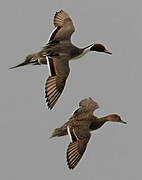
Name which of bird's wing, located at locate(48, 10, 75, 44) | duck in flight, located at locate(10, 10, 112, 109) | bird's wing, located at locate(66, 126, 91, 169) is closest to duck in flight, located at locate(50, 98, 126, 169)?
bird's wing, located at locate(66, 126, 91, 169)

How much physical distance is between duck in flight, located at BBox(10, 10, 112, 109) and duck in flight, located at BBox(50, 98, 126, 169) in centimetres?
85

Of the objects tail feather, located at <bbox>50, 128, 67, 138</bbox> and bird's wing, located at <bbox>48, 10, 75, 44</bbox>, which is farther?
bird's wing, located at <bbox>48, 10, 75, 44</bbox>

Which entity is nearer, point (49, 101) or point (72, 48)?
point (49, 101)

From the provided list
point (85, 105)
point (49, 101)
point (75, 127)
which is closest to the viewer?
point (49, 101)

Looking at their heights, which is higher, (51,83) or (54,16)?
(54,16)

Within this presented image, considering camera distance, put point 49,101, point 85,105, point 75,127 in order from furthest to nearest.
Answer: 1. point 85,105
2. point 75,127
3. point 49,101

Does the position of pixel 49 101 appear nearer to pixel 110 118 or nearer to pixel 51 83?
pixel 51 83

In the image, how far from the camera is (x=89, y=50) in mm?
15656

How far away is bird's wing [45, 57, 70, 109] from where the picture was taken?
46.2 ft

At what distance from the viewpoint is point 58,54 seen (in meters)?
15.0

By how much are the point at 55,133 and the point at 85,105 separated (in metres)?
1.37

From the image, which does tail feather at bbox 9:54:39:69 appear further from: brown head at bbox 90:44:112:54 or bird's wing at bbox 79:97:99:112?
bird's wing at bbox 79:97:99:112

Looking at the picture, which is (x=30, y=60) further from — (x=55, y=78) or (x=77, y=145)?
(x=77, y=145)

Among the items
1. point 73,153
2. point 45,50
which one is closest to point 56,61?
point 45,50
